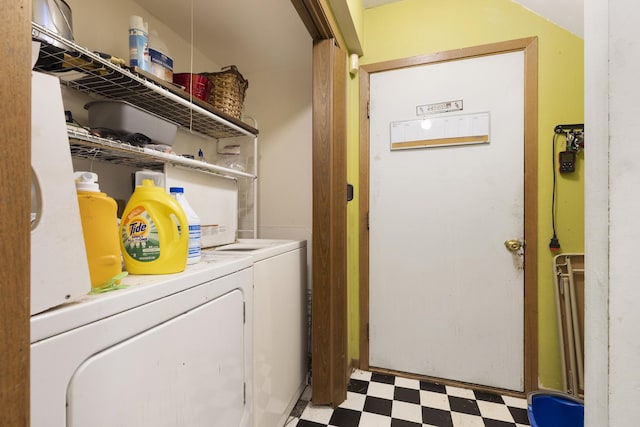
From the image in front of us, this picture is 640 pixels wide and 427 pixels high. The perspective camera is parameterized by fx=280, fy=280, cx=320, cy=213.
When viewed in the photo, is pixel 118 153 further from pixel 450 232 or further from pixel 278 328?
pixel 450 232

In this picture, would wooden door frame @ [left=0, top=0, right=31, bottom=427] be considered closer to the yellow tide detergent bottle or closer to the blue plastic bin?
the yellow tide detergent bottle

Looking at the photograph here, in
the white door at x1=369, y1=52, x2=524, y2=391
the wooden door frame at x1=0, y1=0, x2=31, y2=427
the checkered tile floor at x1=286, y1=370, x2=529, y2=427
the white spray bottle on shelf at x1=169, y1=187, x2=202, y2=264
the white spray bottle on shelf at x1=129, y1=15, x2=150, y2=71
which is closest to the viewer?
the wooden door frame at x1=0, y1=0, x2=31, y2=427

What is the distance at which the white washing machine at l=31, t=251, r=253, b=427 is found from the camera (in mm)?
486

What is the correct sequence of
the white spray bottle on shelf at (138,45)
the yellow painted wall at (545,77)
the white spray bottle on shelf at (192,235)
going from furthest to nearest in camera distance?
the yellow painted wall at (545,77)
the white spray bottle on shelf at (138,45)
the white spray bottle on shelf at (192,235)

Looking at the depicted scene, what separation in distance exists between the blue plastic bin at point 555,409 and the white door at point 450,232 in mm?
325

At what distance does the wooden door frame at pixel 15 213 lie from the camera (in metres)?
0.32

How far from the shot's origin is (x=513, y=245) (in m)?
1.78

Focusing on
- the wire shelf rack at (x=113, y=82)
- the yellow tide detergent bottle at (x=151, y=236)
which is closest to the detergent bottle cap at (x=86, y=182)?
the yellow tide detergent bottle at (x=151, y=236)

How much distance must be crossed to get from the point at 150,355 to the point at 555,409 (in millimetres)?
1902

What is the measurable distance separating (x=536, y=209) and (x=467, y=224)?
1.30 ft

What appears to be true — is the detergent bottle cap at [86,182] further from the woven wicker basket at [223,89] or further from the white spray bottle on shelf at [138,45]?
the woven wicker basket at [223,89]

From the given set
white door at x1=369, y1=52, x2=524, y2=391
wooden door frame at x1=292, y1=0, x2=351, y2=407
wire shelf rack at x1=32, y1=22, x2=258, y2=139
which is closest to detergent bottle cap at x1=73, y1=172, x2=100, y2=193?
wire shelf rack at x1=32, y1=22, x2=258, y2=139

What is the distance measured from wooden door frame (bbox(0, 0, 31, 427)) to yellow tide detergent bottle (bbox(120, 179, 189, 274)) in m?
0.48

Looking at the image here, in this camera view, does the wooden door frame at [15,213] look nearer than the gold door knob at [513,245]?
Yes
